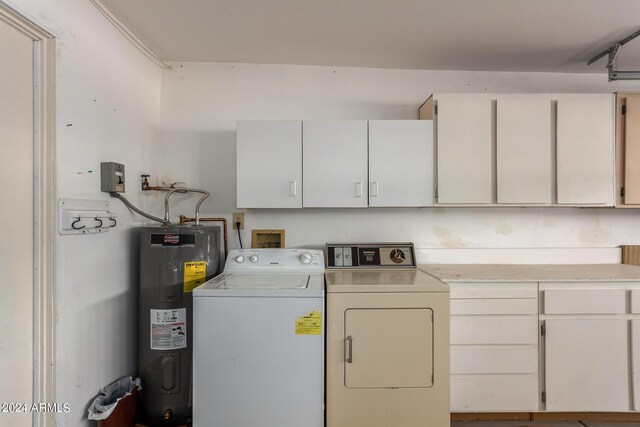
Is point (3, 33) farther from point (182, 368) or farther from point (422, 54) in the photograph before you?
point (422, 54)

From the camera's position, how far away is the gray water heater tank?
5.63 ft

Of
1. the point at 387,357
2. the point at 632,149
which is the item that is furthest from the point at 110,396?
the point at 632,149

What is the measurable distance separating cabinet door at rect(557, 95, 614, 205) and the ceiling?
42 cm

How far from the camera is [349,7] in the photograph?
1.63 m

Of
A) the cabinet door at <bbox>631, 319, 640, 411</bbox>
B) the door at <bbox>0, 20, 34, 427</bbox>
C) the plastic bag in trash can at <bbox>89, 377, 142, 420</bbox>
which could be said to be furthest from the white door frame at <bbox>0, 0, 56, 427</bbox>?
the cabinet door at <bbox>631, 319, 640, 411</bbox>

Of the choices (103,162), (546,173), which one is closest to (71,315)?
(103,162)

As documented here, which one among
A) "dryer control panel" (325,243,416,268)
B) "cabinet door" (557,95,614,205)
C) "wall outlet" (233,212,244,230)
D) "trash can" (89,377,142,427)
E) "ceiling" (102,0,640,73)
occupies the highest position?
"ceiling" (102,0,640,73)

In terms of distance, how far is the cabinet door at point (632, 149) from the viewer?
1969 millimetres

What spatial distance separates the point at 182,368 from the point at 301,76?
7.19 feet

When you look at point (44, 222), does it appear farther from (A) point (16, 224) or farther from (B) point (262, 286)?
(B) point (262, 286)

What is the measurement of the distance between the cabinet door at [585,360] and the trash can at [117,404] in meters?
2.48

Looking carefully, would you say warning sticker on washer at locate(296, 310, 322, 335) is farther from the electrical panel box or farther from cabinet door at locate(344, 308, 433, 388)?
the electrical panel box

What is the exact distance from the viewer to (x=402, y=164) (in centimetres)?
199

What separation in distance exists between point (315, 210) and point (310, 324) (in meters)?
0.99
